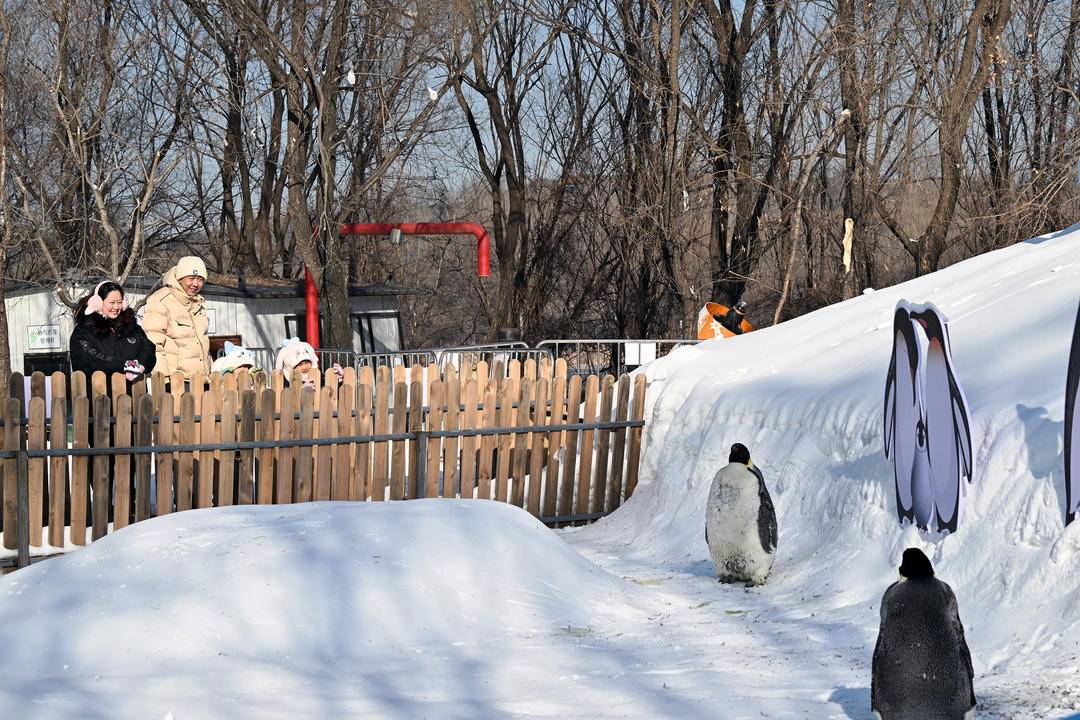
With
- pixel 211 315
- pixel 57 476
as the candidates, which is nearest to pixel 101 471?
pixel 57 476

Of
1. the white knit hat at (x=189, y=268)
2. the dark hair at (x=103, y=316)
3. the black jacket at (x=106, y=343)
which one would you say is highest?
the white knit hat at (x=189, y=268)

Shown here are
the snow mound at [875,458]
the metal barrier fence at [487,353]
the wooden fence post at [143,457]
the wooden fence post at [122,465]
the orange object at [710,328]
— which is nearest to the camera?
the snow mound at [875,458]

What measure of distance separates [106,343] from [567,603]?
4.64 meters

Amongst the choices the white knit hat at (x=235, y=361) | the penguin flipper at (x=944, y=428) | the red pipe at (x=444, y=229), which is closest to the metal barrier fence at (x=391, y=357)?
the white knit hat at (x=235, y=361)

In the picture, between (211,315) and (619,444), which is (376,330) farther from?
(619,444)

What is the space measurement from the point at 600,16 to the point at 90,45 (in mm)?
12222

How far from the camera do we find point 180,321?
10031 mm

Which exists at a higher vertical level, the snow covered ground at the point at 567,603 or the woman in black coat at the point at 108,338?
the woman in black coat at the point at 108,338

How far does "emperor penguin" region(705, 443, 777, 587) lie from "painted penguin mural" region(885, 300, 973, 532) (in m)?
0.87

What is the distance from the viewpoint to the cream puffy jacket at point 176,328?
32.3ft

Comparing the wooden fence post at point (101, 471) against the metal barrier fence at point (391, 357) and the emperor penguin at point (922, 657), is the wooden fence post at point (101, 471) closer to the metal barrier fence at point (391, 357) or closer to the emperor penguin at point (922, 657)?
the emperor penguin at point (922, 657)

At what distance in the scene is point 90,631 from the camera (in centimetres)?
572

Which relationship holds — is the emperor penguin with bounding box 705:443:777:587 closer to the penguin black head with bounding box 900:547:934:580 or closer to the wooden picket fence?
the penguin black head with bounding box 900:547:934:580

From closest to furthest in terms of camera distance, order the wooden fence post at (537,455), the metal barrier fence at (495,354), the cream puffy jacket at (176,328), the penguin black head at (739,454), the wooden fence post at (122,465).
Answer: the penguin black head at (739,454)
the wooden fence post at (122,465)
the cream puffy jacket at (176,328)
the wooden fence post at (537,455)
the metal barrier fence at (495,354)
